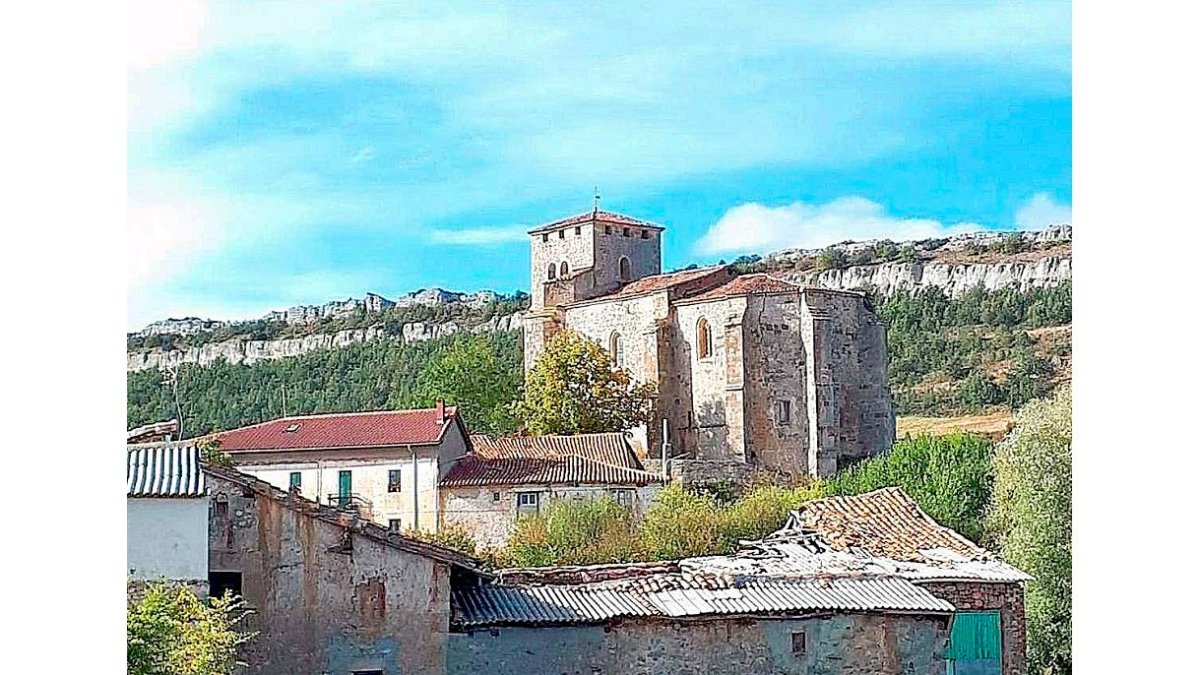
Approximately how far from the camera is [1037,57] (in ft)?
26.1

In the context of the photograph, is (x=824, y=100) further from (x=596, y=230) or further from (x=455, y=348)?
(x=455, y=348)

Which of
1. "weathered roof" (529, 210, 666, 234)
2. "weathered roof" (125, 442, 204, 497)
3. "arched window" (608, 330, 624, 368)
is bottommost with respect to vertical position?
"weathered roof" (125, 442, 204, 497)

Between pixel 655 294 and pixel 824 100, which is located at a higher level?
pixel 824 100

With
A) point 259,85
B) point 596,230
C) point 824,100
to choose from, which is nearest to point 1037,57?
point 824,100

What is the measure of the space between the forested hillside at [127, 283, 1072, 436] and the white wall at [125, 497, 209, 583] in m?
2.95

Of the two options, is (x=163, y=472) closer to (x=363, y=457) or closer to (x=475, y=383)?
(x=363, y=457)

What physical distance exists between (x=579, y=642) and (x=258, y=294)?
3.07 metres

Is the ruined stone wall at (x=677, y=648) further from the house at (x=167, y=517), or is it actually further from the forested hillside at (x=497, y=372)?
the forested hillside at (x=497, y=372)

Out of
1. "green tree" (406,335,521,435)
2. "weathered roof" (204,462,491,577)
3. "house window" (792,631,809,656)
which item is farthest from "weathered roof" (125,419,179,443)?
"house window" (792,631,809,656)

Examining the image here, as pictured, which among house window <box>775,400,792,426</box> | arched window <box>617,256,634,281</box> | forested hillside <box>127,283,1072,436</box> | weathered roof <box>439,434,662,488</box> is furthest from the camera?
house window <box>775,400,792,426</box>

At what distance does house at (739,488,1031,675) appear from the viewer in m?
6.94

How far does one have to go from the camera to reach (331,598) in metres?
5.99

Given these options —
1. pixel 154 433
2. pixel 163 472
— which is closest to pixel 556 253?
pixel 154 433

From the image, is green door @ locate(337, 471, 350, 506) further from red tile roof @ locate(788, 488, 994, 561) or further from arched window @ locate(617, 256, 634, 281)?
red tile roof @ locate(788, 488, 994, 561)
